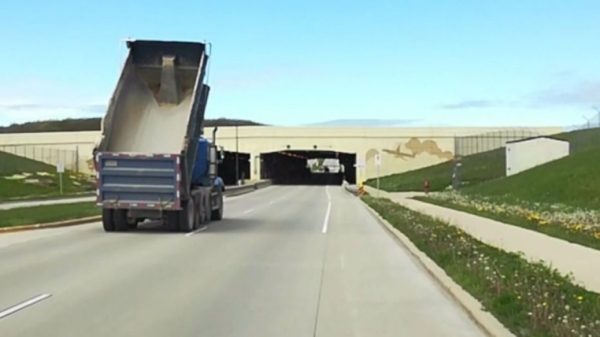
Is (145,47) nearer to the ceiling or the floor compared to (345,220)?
nearer to the ceiling

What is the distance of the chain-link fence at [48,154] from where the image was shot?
4311 inches

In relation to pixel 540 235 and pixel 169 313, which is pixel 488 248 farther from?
pixel 169 313

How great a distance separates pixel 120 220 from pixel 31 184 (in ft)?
154

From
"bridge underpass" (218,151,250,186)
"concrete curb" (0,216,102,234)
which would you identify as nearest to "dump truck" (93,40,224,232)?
→ "concrete curb" (0,216,102,234)

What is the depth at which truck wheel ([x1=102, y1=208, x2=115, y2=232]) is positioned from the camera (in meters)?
24.6

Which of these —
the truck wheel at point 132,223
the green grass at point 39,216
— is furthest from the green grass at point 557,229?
the green grass at point 39,216

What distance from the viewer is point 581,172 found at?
136ft

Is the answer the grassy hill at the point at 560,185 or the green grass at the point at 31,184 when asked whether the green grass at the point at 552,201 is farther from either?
the green grass at the point at 31,184

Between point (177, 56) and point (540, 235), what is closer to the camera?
point (540, 235)

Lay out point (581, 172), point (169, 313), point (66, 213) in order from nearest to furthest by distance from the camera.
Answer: point (169, 313) < point (66, 213) < point (581, 172)

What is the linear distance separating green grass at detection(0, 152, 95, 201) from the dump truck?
29.7 meters

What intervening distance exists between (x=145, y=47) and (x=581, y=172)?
23634 millimetres

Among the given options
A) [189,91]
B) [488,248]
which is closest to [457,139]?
[189,91]

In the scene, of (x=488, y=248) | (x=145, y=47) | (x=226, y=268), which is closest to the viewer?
(x=226, y=268)
